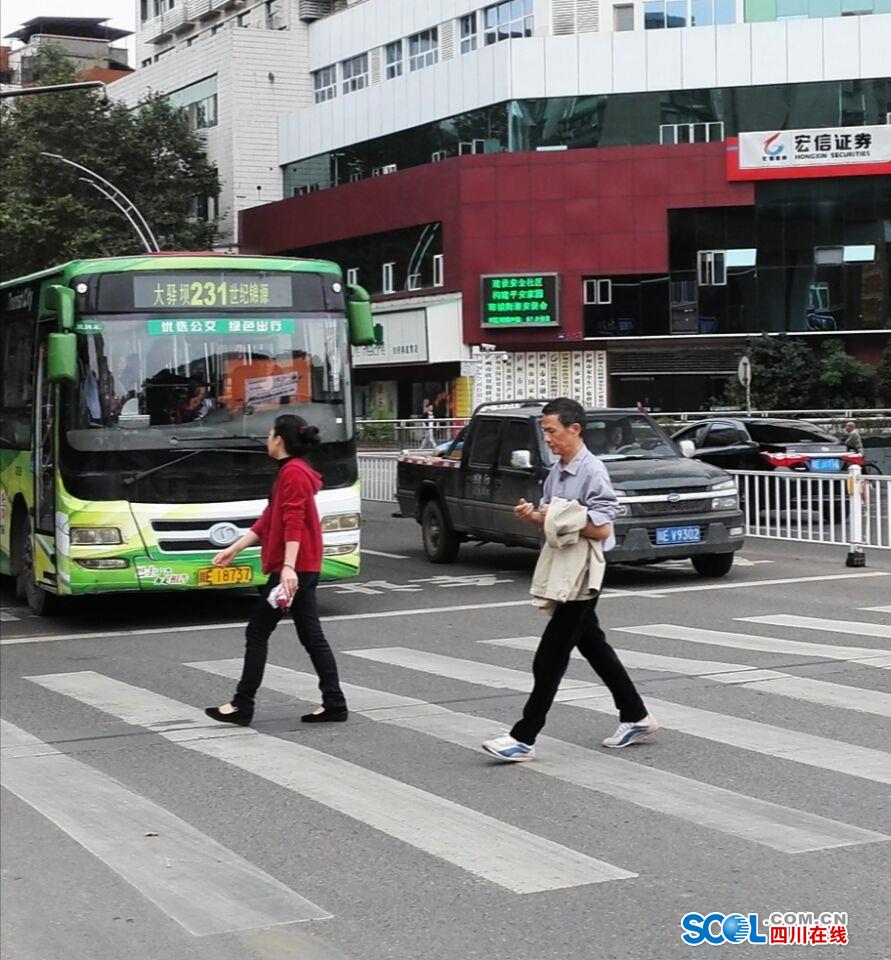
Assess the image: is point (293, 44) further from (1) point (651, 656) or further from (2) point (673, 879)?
(2) point (673, 879)

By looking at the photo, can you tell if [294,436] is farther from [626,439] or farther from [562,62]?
[562,62]

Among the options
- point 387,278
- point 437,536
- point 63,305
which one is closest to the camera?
point 63,305

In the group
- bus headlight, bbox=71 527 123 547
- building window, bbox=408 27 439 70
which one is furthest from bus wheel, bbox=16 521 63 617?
building window, bbox=408 27 439 70

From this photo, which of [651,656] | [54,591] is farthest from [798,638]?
[54,591]

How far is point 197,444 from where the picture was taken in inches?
542

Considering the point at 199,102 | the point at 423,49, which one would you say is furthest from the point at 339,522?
the point at 199,102

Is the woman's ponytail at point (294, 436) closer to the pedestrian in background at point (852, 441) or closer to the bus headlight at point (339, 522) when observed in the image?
the bus headlight at point (339, 522)

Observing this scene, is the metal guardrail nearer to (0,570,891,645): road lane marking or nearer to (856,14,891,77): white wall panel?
(0,570,891,645): road lane marking

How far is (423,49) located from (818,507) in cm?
3976

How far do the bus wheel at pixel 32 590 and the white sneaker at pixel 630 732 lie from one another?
8.27 m

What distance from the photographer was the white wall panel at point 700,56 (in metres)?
50.0

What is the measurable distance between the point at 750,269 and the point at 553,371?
7032mm

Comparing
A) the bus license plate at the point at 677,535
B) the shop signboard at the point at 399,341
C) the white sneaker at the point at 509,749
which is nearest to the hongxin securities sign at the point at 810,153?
the shop signboard at the point at 399,341

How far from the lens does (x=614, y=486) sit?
16078 mm
